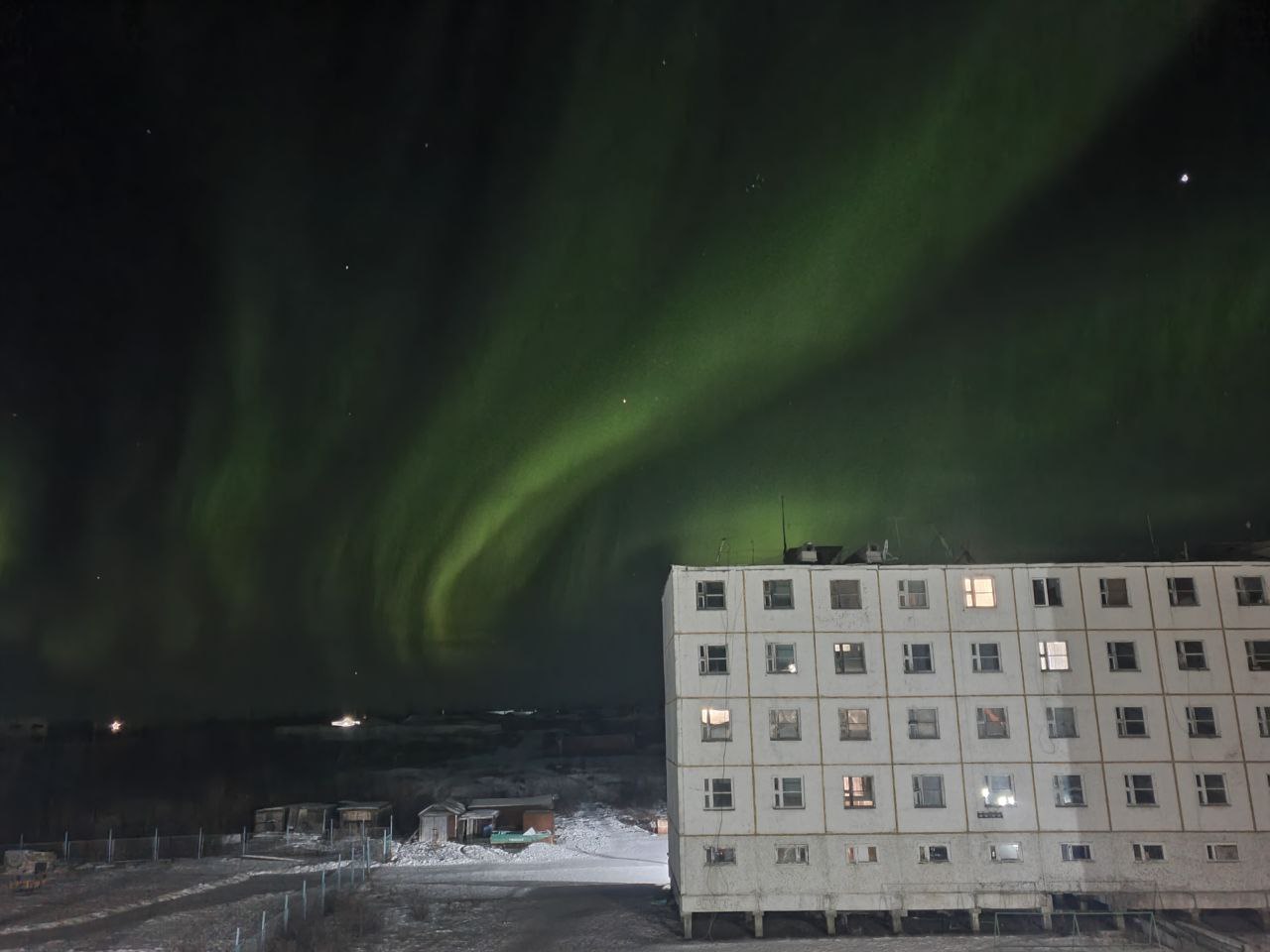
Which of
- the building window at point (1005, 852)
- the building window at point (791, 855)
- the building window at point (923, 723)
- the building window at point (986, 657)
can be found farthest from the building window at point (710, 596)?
the building window at point (1005, 852)

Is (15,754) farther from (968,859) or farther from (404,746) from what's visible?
(968,859)

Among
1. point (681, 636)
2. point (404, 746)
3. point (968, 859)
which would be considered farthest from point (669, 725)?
point (404, 746)

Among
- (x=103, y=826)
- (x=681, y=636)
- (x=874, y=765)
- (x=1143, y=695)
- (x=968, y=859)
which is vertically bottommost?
(x=103, y=826)

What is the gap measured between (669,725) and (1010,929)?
1771 centimetres

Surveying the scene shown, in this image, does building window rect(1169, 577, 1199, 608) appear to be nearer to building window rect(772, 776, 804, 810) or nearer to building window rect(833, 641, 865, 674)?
building window rect(833, 641, 865, 674)

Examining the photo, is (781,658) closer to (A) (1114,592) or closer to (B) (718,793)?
(B) (718,793)

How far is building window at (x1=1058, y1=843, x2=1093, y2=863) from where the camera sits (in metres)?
35.9

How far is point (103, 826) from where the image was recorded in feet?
282

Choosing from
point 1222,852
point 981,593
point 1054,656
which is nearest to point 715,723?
point 981,593

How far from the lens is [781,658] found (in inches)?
1518

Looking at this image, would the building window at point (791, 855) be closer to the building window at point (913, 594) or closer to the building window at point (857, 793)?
the building window at point (857, 793)

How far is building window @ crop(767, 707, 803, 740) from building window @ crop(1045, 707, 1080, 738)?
11302mm

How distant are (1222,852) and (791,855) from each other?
18.8m

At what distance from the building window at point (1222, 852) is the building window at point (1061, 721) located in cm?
719
